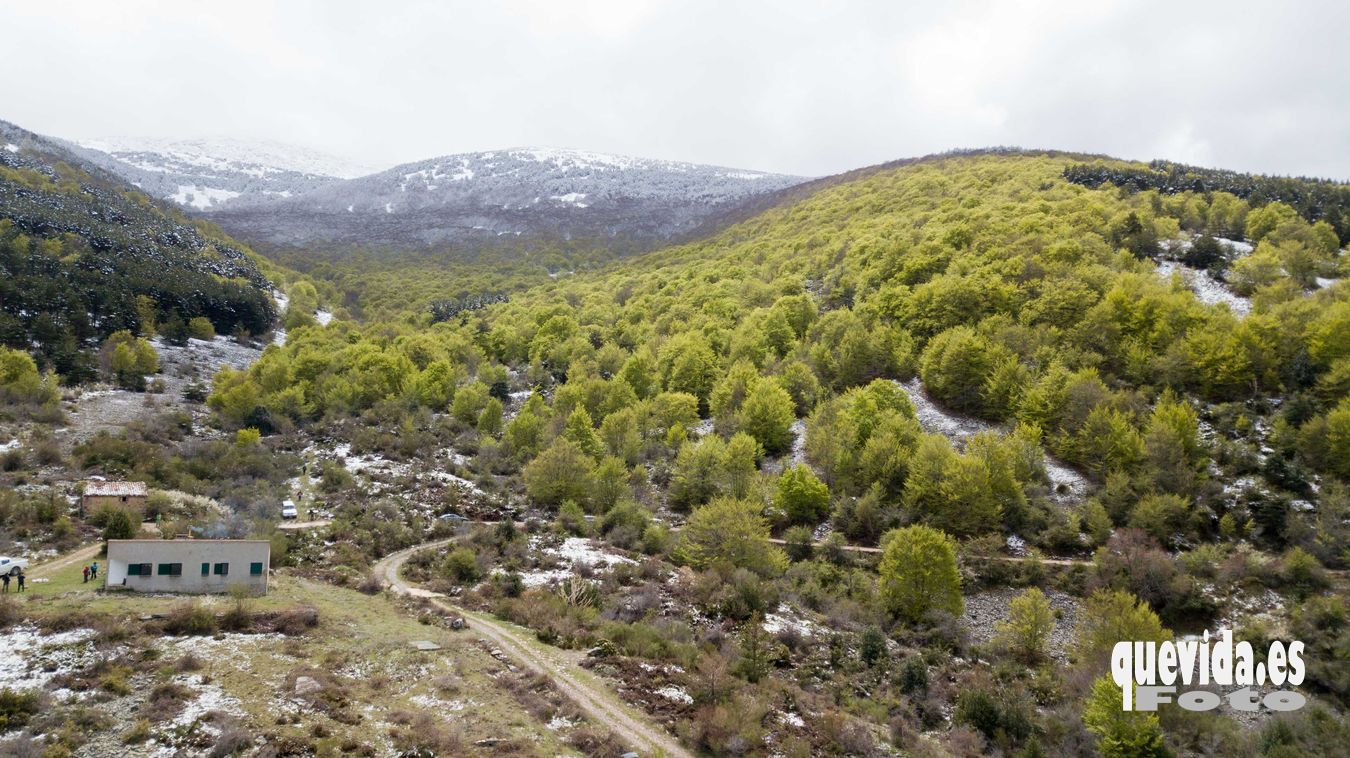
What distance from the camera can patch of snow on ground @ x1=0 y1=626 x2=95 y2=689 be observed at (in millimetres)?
17891

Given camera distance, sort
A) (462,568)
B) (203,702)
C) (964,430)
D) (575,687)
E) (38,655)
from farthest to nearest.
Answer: (964,430) < (462,568) < (575,687) < (38,655) < (203,702)

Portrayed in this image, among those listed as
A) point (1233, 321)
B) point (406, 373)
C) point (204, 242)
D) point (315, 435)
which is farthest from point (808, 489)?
point (204, 242)

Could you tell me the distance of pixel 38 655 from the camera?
19094 millimetres

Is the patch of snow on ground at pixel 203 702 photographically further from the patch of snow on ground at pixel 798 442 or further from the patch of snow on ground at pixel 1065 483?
the patch of snow on ground at pixel 1065 483

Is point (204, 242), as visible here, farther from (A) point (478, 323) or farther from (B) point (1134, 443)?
(B) point (1134, 443)

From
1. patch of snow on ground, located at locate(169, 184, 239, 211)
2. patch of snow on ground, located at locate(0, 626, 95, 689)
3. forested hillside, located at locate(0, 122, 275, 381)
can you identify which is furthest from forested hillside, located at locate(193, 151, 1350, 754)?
patch of snow on ground, located at locate(169, 184, 239, 211)

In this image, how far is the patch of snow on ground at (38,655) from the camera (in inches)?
704

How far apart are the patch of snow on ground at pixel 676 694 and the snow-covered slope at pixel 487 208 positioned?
145390 millimetres

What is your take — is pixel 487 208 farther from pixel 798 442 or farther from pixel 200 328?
pixel 798 442

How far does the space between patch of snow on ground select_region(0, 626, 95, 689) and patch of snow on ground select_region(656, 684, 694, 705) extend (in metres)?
15.5

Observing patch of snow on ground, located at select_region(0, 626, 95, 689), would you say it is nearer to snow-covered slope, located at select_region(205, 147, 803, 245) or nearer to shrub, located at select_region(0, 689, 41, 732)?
shrub, located at select_region(0, 689, 41, 732)

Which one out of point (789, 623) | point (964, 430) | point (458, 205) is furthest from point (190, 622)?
point (458, 205)

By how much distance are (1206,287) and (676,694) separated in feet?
207

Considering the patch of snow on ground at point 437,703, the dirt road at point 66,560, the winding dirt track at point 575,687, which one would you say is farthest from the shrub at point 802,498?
the dirt road at point 66,560
